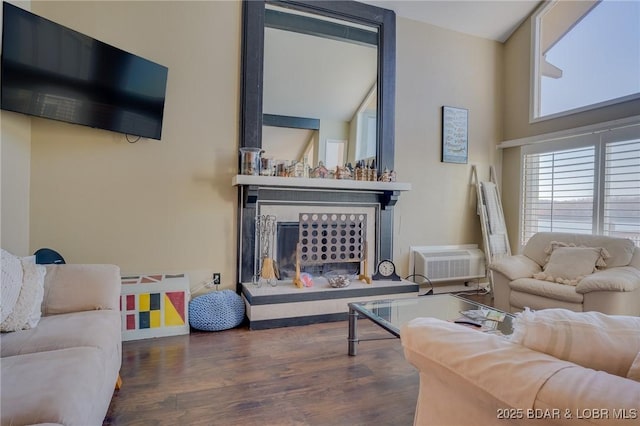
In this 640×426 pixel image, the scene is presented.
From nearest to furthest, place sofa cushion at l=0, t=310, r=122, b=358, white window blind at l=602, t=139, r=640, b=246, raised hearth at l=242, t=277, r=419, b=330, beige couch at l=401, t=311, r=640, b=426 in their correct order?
beige couch at l=401, t=311, r=640, b=426
sofa cushion at l=0, t=310, r=122, b=358
raised hearth at l=242, t=277, r=419, b=330
white window blind at l=602, t=139, r=640, b=246

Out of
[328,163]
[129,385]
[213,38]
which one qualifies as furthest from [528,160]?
[129,385]

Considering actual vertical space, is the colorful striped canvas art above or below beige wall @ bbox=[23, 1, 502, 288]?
below

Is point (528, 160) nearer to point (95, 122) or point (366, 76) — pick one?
point (366, 76)

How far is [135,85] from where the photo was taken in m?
2.88

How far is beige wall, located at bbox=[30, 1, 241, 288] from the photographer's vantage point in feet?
9.48

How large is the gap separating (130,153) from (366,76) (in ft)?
8.43

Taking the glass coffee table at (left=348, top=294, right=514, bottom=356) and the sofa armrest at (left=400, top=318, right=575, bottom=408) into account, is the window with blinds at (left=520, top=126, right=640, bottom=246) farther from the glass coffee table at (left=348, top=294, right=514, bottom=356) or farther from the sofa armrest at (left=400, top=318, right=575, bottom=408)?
the sofa armrest at (left=400, top=318, right=575, bottom=408)

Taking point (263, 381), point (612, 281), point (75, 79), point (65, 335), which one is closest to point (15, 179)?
point (75, 79)

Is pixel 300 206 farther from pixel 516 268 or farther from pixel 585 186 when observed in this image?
pixel 585 186

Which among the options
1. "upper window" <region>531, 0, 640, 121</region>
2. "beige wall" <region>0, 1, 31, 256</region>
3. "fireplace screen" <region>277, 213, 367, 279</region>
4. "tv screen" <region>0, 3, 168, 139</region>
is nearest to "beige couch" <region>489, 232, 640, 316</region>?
"fireplace screen" <region>277, 213, 367, 279</region>

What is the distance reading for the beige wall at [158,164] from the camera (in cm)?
289

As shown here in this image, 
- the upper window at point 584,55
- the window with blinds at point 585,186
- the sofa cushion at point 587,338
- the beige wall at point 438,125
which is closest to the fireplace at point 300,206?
the beige wall at point 438,125

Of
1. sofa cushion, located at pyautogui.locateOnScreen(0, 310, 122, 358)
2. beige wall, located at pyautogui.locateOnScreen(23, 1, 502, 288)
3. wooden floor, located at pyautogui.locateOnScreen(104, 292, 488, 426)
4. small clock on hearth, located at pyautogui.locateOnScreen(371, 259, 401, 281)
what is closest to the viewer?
sofa cushion, located at pyautogui.locateOnScreen(0, 310, 122, 358)

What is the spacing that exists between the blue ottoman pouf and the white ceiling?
343 cm
